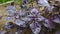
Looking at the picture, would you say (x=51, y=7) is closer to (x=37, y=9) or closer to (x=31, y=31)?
(x=37, y=9)

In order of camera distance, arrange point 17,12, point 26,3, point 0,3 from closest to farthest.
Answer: point 17,12 → point 26,3 → point 0,3

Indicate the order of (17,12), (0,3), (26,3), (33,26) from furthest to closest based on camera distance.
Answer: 1. (0,3)
2. (26,3)
3. (17,12)
4. (33,26)

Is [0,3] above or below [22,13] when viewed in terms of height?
below

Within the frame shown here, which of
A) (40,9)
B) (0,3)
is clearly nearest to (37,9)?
(40,9)

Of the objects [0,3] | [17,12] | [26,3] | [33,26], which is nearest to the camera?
[33,26]

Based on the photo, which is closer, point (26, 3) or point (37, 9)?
point (37, 9)

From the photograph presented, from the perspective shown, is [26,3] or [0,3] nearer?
[26,3]

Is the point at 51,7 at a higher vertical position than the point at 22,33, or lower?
higher

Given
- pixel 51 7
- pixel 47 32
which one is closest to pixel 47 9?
pixel 51 7

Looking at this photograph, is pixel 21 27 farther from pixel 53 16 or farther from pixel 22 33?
pixel 53 16
